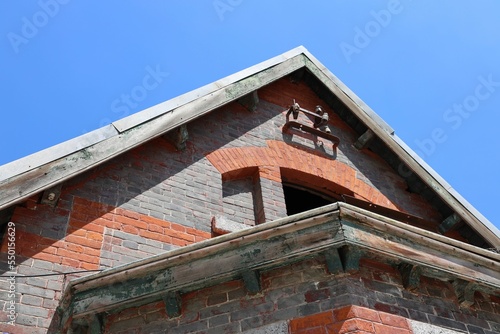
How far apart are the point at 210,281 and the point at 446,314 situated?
1877 mm

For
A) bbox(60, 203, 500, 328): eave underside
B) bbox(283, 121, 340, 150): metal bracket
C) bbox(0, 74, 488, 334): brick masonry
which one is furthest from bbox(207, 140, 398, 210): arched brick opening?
bbox(60, 203, 500, 328): eave underside

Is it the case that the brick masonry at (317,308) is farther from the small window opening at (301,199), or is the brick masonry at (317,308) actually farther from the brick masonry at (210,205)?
the small window opening at (301,199)

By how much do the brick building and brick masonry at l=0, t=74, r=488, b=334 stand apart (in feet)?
0.05

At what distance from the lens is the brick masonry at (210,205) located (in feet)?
11.7

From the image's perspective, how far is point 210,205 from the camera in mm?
5633

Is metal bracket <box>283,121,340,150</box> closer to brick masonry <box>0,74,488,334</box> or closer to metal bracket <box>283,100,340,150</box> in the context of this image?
metal bracket <box>283,100,340,150</box>

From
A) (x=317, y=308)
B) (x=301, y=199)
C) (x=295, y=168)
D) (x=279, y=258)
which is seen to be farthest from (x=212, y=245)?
(x=301, y=199)

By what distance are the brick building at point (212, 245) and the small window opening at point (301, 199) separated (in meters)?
0.16

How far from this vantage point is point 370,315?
334 centimetres

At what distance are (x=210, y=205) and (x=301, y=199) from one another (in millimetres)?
2819

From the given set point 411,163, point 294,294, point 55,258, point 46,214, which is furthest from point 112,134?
point 411,163

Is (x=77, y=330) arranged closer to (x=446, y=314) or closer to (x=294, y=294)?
(x=294, y=294)

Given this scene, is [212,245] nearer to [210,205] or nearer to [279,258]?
[279,258]

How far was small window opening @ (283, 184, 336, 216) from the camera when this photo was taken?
7.18 m
